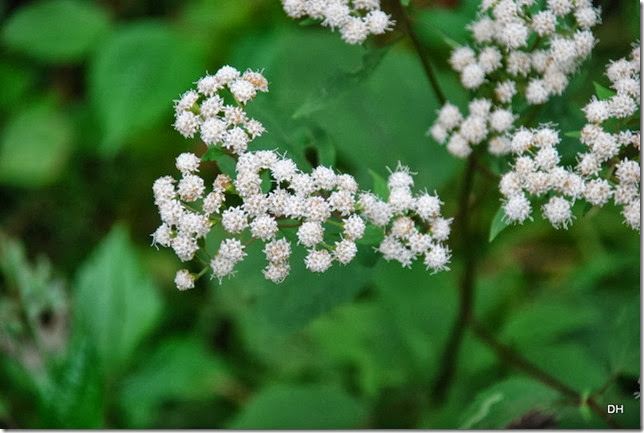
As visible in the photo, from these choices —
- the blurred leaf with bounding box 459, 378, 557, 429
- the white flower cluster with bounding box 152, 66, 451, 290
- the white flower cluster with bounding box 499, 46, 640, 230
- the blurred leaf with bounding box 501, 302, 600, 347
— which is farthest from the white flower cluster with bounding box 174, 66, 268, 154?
the blurred leaf with bounding box 501, 302, 600, 347

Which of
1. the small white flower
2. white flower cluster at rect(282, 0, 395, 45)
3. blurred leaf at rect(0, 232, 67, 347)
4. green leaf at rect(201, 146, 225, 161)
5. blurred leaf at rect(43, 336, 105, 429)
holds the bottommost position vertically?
blurred leaf at rect(0, 232, 67, 347)

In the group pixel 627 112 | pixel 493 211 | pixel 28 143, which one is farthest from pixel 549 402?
pixel 28 143

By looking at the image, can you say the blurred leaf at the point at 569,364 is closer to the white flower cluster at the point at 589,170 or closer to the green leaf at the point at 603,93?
the white flower cluster at the point at 589,170

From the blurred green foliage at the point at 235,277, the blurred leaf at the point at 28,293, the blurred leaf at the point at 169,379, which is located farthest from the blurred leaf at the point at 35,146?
the blurred leaf at the point at 169,379

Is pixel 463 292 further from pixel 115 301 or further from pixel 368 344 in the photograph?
pixel 115 301

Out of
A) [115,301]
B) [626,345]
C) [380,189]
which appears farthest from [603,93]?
[115,301]

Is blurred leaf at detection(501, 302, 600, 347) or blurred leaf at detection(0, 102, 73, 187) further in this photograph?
blurred leaf at detection(0, 102, 73, 187)

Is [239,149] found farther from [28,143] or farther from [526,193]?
[28,143]

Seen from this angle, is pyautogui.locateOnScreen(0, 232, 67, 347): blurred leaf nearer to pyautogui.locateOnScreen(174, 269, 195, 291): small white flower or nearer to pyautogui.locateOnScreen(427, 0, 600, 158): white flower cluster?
pyautogui.locateOnScreen(174, 269, 195, 291): small white flower
